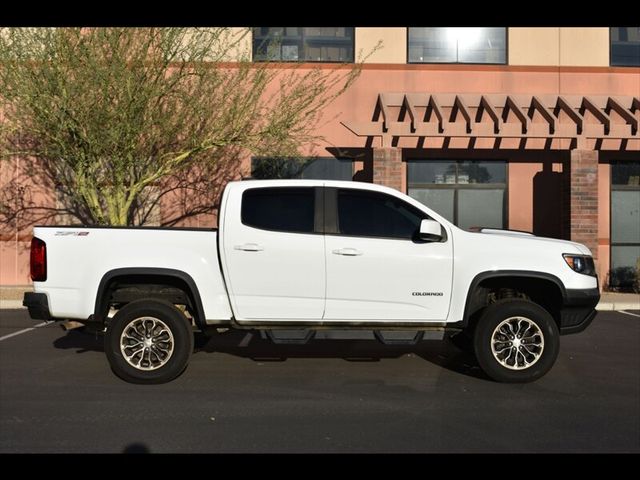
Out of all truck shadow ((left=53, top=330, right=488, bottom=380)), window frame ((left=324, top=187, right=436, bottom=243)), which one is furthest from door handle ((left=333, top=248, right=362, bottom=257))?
truck shadow ((left=53, top=330, right=488, bottom=380))

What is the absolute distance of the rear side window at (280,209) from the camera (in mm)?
7168

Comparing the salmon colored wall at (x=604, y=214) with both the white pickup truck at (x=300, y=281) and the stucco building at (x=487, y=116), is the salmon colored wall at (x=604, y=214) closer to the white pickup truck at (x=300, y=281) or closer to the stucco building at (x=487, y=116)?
the stucco building at (x=487, y=116)

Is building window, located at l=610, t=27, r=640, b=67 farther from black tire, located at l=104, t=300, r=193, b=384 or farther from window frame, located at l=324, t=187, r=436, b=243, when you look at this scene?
black tire, located at l=104, t=300, r=193, b=384

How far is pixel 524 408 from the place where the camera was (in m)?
6.09

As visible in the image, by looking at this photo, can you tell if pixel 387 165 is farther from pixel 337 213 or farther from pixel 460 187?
pixel 337 213

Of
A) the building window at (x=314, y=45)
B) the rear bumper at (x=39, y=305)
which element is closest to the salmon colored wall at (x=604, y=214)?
the building window at (x=314, y=45)

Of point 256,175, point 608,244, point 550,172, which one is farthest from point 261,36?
point 608,244

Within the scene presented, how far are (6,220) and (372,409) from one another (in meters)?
14.3

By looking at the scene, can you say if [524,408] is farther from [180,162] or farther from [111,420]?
[180,162]

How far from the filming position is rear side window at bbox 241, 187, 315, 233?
23.5 ft

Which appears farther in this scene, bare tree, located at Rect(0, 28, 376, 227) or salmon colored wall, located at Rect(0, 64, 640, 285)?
salmon colored wall, located at Rect(0, 64, 640, 285)

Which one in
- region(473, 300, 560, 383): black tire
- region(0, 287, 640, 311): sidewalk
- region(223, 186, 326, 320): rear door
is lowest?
region(0, 287, 640, 311): sidewalk

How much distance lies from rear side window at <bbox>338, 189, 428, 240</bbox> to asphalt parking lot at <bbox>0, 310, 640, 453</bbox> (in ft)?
5.18

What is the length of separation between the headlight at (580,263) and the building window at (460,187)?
10.3 m
